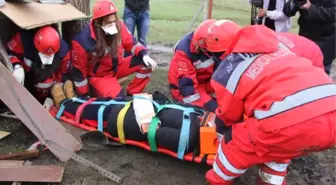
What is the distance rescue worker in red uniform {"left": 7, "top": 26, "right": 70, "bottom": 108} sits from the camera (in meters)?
3.66

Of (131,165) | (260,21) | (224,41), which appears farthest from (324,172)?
(260,21)

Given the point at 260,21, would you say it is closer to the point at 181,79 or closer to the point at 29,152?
the point at 181,79

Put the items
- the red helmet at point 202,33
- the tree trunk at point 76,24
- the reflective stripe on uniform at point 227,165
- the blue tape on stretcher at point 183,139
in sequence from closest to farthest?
the reflective stripe on uniform at point 227,165 → the blue tape on stretcher at point 183,139 → the red helmet at point 202,33 → the tree trunk at point 76,24

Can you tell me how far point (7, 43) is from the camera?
12.7ft

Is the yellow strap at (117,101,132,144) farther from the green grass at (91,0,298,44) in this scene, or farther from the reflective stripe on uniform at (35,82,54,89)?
the green grass at (91,0,298,44)

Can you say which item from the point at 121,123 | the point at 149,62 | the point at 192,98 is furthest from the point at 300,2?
the point at 121,123

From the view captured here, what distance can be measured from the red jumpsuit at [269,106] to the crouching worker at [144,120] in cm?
52

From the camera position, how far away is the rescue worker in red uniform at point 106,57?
4.01 metres

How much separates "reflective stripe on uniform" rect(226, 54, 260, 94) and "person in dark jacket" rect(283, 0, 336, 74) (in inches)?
65.1

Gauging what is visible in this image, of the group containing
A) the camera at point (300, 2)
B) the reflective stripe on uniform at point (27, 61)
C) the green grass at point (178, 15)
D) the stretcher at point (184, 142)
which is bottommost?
the green grass at point (178, 15)

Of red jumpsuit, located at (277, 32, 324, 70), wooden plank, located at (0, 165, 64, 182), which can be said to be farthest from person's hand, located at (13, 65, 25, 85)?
red jumpsuit, located at (277, 32, 324, 70)

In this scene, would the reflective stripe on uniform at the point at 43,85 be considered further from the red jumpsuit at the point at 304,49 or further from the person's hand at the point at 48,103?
the red jumpsuit at the point at 304,49

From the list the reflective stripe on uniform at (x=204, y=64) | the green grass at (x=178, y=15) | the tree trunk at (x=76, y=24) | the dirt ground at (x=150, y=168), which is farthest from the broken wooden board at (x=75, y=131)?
the green grass at (x=178, y=15)

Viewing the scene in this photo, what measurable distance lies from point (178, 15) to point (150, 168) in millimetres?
8864
